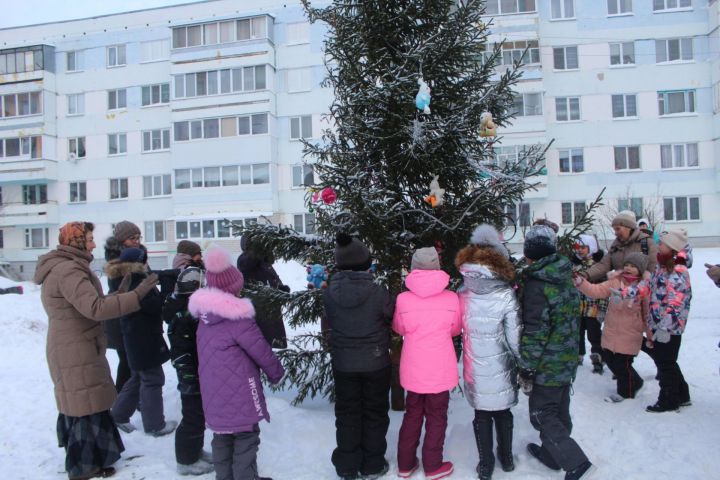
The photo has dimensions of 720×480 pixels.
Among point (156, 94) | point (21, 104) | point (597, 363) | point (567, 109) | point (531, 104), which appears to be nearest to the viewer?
point (597, 363)

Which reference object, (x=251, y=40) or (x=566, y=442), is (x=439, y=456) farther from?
(x=251, y=40)

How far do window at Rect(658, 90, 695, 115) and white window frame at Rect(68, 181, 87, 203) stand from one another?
3330cm

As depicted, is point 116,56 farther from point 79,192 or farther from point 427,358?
point 427,358

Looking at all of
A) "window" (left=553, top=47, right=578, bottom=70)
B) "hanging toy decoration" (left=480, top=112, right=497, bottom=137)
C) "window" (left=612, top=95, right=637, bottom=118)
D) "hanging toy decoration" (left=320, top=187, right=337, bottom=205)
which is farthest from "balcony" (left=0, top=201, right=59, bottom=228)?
A: "hanging toy decoration" (left=480, top=112, right=497, bottom=137)

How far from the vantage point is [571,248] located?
509 centimetres

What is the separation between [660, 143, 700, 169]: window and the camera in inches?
1041

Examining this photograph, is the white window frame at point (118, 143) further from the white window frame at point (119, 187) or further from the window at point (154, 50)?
the window at point (154, 50)

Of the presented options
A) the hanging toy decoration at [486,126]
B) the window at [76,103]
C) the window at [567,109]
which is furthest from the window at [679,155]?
the window at [76,103]

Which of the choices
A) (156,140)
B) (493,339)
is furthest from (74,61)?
(493,339)

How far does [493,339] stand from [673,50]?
28.8m

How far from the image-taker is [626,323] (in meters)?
5.90

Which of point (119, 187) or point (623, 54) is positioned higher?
point (623, 54)

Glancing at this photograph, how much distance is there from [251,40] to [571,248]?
2778 centimetres

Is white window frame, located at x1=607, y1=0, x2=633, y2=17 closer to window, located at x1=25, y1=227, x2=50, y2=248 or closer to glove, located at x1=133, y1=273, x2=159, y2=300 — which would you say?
glove, located at x1=133, y1=273, x2=159, y2=300
